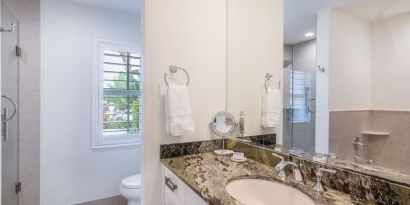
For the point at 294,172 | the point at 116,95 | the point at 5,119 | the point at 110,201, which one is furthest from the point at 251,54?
the point at 110,201

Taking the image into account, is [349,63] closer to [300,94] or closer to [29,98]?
[300,94]

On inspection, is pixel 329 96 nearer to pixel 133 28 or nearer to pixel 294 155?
pixel 294 155

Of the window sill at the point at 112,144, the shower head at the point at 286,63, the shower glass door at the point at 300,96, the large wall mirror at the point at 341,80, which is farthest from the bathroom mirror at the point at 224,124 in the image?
the window sill at the point at 112,144

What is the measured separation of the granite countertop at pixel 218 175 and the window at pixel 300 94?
0.31 metres

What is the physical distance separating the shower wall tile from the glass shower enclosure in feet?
0.20

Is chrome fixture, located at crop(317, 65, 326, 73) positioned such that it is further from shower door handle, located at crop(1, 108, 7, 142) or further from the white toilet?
shower door handle, located at crop(1, 108, 7, 142)

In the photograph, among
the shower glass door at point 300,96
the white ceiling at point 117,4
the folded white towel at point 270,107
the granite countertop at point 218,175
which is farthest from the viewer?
the white ceiling at point 117,4

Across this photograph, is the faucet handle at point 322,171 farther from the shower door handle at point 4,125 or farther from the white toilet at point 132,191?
the shower door handle at point 4,125

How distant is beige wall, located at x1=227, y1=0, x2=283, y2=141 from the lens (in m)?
1.43

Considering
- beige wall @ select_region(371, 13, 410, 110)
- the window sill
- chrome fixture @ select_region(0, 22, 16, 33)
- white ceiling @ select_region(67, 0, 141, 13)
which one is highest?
white ceiling @ select_region(67, 0, 141, 13)

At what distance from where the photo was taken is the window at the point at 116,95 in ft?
8.36

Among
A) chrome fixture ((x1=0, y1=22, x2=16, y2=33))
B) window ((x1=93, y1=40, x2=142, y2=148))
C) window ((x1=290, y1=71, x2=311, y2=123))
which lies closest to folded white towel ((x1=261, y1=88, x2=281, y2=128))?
window ((x1=290, y1=71, x2=311, y2=123))

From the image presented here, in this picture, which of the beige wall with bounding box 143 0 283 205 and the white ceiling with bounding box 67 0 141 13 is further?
the white ceiling with bounding box 67 0 141 13

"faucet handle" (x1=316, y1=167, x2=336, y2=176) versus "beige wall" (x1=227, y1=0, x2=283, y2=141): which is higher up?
"beige wall" (x1=227, y1=0, x2=283, y2=141)
